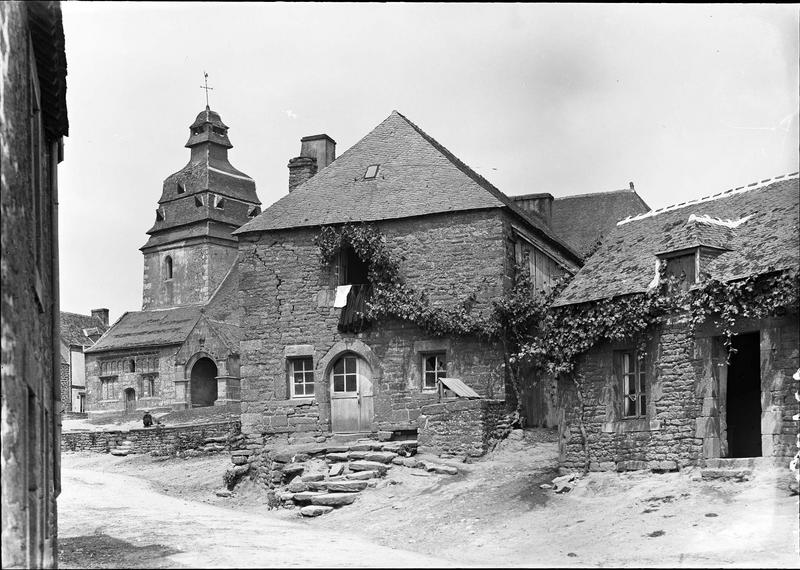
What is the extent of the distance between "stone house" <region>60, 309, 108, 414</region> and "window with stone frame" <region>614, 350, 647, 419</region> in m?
46.5

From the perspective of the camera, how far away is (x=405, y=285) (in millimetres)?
23547

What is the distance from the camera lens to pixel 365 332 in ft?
78.1

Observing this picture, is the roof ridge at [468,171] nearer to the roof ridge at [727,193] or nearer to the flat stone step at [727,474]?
the roof ridge at [727,193]

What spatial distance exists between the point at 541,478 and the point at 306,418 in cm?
657

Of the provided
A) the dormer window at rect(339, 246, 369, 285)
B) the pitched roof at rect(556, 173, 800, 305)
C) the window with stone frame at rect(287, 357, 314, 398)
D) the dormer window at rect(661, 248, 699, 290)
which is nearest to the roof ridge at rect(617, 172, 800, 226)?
the pitched roof at rect(556, 173, 800, 305)

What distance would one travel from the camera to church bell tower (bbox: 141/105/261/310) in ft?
181

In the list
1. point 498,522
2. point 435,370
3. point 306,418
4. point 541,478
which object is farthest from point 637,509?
point 306,418

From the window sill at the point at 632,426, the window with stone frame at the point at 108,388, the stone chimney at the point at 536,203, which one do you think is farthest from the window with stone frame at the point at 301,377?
the window with stone frame at the point at 108,388

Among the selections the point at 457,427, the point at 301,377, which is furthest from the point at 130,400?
the point at 457,427

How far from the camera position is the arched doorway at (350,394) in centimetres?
2370

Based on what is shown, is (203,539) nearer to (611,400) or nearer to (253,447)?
(611,400)

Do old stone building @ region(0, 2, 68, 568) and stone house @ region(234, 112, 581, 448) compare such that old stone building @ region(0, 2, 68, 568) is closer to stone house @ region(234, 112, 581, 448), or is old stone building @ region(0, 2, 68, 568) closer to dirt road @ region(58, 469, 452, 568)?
dirt road @ region(58, 469, 452, 568)

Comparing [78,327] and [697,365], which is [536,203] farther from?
[78,327]

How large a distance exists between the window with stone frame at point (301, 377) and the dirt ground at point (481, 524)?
98.4 inches
